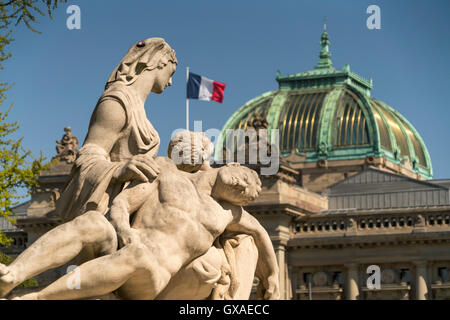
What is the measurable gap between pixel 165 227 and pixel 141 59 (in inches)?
80.4

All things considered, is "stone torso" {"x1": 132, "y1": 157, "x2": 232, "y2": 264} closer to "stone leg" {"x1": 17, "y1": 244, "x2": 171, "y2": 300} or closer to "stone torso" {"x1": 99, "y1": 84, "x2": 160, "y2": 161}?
"stone leg" {"x1": 17, "y1": 244, "x2": 171, "y2": 300}

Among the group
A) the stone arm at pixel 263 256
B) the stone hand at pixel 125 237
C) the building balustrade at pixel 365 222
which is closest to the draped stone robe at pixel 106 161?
the stone hand at pixel 125 237

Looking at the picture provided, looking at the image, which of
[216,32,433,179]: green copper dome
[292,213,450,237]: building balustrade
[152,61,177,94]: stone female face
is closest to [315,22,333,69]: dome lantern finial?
[216,32,433,179]: green copper dome

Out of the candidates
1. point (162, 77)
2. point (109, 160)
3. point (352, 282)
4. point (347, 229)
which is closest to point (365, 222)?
point (347, 229)

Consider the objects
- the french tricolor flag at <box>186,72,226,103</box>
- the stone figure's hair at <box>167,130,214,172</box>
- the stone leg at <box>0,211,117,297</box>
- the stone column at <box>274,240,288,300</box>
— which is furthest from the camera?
the stone column at <box>274,240,288,300</box>

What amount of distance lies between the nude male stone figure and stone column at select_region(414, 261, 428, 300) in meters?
70.7

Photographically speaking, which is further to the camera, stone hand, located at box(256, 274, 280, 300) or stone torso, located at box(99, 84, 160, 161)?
stone hand, located at box(256, 274, 280, 300)

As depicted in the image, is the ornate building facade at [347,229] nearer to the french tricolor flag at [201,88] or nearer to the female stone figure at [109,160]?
the french tricolor flag at [201,88]

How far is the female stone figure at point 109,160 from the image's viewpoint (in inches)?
386

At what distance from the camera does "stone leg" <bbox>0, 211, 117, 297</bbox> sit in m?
9.50

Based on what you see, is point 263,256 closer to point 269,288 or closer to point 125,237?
point 269,288

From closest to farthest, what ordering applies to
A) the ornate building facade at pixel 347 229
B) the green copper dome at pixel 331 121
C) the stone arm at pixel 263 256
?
the stone arm at pixel 263 256
the ornate building facade at pixel 347 229
the green copper dome at pixel 331 121

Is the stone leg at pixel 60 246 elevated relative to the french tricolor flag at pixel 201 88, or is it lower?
lower

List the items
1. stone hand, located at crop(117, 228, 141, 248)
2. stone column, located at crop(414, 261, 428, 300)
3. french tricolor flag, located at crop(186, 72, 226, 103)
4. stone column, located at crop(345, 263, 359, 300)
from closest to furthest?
1. stone hand, located at crop(117, 228, 141, 248)
2. french tricolor flag, located at crop(186, 72, 226, 103)
3. stone column, located at crop(414, 261, 428, 300)
4. stone column, located at crop(345, 263, 359, 300)
